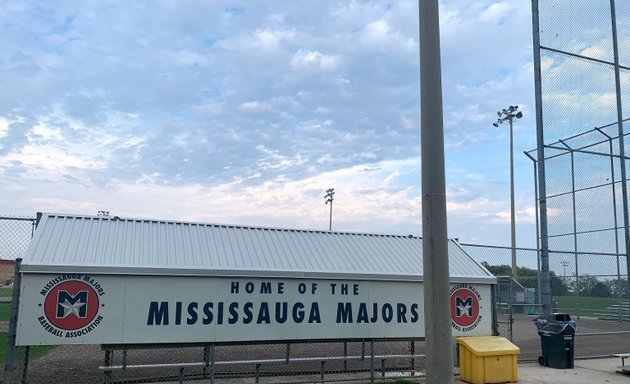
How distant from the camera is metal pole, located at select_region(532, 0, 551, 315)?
39.1ft

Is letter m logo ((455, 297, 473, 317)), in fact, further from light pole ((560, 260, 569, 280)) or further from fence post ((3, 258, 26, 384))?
fence post ((3, 258, 26, 384))

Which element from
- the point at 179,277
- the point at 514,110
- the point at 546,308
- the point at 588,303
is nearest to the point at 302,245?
the point at 179,277

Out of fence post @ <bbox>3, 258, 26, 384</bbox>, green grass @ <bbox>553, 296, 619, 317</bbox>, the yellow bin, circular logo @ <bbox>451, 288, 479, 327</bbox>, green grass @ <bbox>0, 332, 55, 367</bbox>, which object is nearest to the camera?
fence post @ <bbox>3, 258, 26, 384</bbox>

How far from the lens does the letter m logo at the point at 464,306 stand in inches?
410

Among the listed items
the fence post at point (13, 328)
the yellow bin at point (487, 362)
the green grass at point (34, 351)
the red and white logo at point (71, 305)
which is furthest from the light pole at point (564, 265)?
the green grass at point (34, 351)

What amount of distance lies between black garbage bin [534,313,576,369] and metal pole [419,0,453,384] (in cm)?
590

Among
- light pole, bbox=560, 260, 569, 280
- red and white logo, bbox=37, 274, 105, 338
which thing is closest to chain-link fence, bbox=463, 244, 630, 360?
light pole, bbox=560, 260, 569, 280

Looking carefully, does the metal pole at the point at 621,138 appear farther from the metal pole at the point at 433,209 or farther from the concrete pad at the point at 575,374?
the metal pole at the point at 433,209

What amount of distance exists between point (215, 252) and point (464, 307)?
479 cm

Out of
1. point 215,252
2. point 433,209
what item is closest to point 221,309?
point 215,252

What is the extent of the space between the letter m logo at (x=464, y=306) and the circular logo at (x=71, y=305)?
632 centimetres

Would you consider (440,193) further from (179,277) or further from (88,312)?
(88,312)

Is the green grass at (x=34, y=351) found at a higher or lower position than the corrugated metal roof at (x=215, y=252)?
lower

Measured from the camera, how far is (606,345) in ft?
53.9
